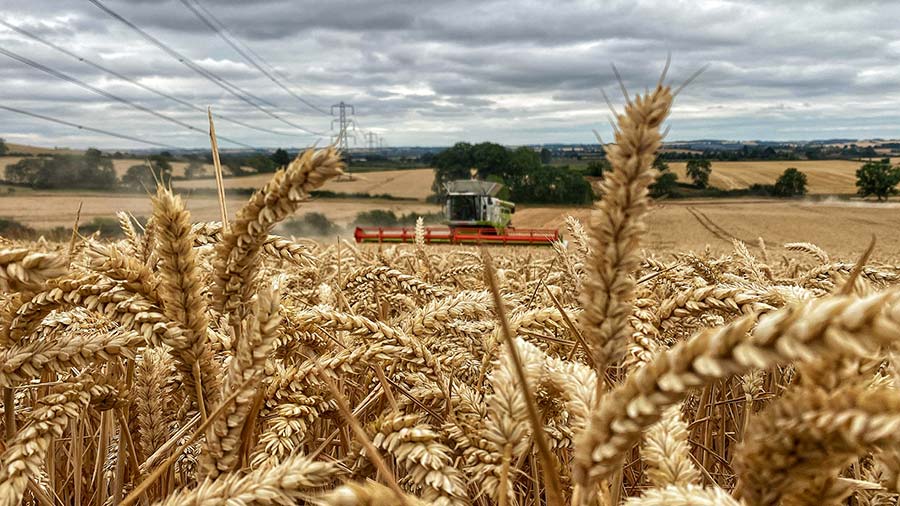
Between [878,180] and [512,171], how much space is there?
159ft

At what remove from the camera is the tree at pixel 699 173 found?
8856cm

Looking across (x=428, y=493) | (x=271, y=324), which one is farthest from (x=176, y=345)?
(x=428, y=493)

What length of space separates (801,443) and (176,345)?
1.02 m

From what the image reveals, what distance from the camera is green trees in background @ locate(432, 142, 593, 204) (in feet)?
289

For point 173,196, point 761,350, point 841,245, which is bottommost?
point 841,245

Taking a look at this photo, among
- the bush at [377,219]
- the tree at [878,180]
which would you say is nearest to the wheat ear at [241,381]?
the bush at [377,219]

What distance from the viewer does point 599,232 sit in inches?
33.7

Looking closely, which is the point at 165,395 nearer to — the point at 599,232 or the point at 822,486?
the point at 599,232

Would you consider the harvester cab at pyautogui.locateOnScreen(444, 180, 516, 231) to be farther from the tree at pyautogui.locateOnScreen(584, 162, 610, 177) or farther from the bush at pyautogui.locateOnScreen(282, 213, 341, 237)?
the tree at pyautogui.locateOnScreen(584, 162, 610, 177)

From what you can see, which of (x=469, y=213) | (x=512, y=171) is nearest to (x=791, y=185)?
(x=512, y=171)

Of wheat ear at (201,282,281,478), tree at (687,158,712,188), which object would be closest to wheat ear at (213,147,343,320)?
wheat ear at (201,282,281,478)

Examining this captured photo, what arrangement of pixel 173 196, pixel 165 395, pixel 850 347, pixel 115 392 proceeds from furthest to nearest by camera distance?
pixel 165 395, pixel 115 392, pixel 173 196, pixel 850 347

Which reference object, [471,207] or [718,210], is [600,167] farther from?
[718,210]

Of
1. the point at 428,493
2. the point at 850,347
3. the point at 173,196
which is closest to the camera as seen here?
the point at 850,347
